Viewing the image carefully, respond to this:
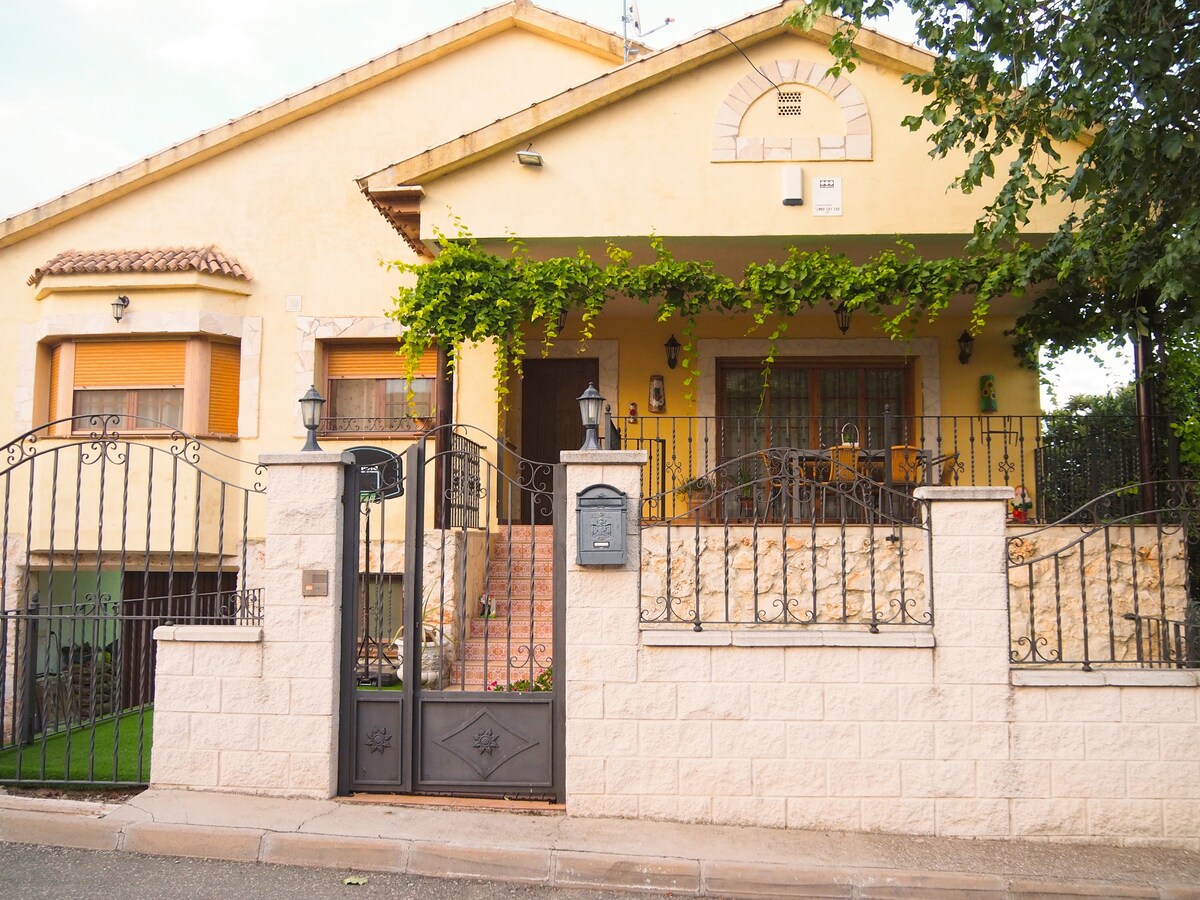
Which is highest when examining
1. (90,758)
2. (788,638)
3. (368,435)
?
(368,435)

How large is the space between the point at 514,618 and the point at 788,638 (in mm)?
3422

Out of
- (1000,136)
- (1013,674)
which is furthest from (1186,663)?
(1000,136)

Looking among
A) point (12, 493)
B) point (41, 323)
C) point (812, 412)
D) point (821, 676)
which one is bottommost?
point (821, 676)

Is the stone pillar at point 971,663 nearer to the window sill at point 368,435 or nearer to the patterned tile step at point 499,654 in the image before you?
the patterned tile step at point 499,654

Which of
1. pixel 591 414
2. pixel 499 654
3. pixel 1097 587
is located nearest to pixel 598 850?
pixel 591 414

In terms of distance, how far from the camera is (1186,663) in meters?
5.68

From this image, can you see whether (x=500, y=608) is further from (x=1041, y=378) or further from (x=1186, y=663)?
(x=1041, y=378)

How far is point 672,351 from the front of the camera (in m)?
11.2

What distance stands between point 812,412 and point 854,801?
6572 mm

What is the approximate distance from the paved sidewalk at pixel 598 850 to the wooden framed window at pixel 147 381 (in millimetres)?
6338

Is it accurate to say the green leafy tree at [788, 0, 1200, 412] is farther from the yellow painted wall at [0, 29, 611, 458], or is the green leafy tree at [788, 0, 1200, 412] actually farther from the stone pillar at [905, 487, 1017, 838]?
the yellow painted wall at [0, 29, 611, 458]

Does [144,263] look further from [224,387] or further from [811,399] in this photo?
[811,399]


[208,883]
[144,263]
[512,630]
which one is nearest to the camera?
[208,883]

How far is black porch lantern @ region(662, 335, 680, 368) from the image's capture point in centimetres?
1110
